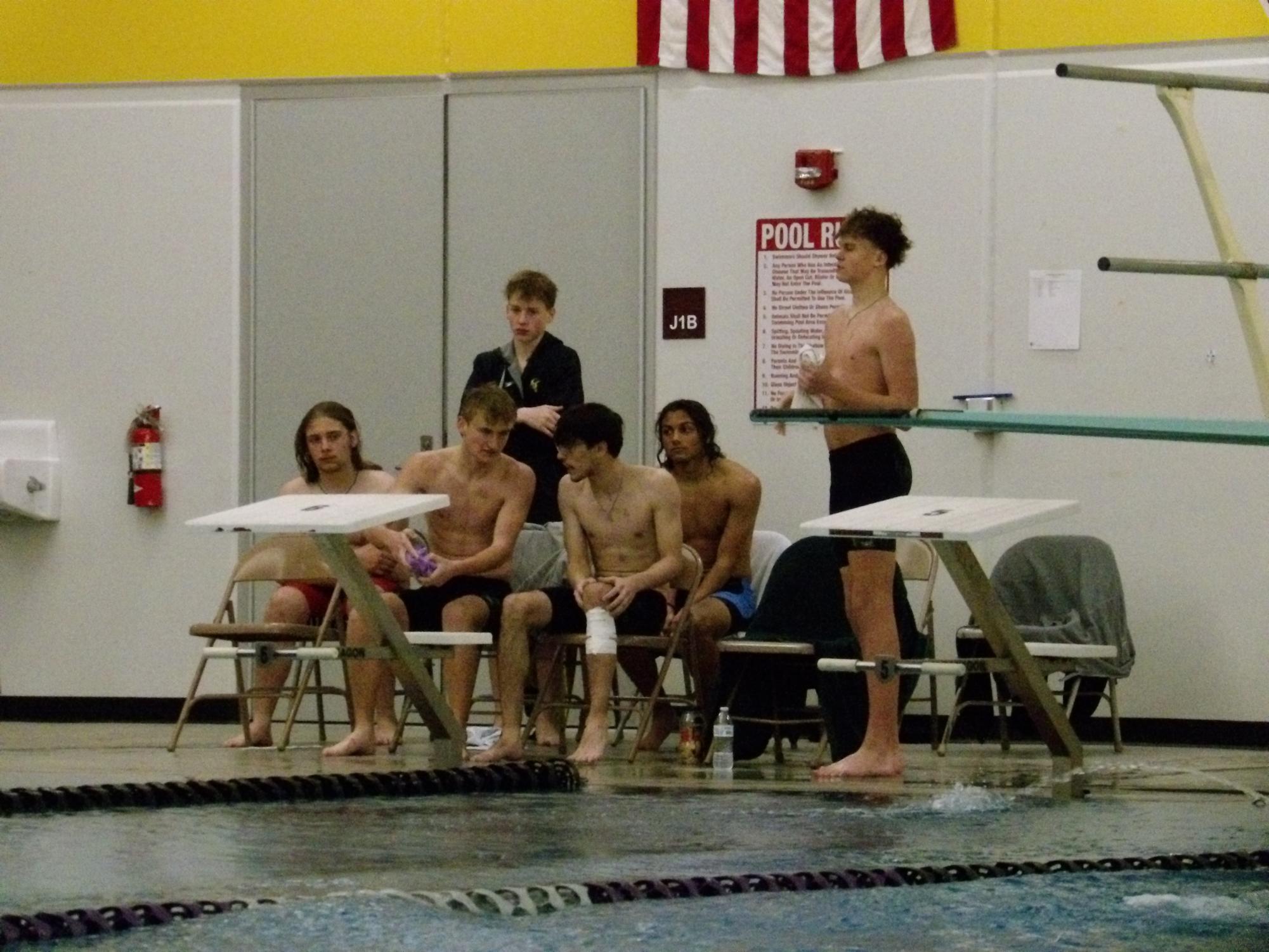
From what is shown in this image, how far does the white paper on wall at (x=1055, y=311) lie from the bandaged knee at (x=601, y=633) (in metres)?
2.47

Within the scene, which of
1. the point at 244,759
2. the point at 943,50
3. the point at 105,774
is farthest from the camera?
the point at 943,50

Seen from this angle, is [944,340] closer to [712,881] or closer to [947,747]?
[947,747]

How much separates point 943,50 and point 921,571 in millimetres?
2207

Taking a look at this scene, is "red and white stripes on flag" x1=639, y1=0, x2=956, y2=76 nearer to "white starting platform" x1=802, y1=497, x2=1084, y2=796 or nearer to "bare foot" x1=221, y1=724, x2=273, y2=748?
"bare foot" x1=221, y1=724, x2=273, y2=748

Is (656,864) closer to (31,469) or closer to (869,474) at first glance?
(869,474)

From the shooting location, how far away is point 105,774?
24.0ft

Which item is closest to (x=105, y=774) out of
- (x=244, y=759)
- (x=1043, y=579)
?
(x=244, y=759)

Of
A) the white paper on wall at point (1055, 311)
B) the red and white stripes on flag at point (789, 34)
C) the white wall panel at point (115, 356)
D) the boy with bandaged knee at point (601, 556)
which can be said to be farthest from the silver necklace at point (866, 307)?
the white wall panel at point (115, 356)

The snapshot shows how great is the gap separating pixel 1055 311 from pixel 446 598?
2.85 metres

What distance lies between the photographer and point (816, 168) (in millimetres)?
9977

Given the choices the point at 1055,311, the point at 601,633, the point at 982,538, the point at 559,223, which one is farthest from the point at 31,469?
the point at 982,538

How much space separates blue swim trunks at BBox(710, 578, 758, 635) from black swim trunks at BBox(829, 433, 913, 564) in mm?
1463

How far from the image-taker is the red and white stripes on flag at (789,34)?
32.3 feet

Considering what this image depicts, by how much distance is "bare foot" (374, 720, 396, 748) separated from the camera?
8898mm
